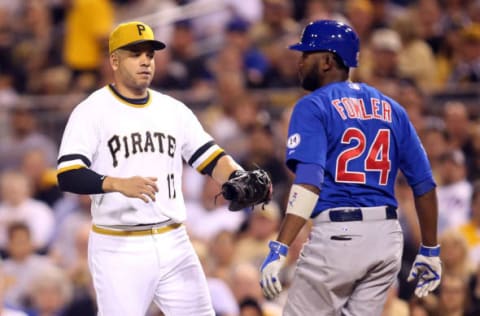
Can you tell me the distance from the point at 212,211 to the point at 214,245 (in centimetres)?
74

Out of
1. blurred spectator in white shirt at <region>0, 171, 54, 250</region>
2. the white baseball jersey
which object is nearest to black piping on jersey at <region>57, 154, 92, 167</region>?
the white baseball jersey

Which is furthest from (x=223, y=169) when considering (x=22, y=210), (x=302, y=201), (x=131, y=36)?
(x=22, y=210)

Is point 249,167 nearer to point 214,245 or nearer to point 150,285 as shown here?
point 214,245

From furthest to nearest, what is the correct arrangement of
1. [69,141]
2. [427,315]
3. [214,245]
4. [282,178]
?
1. [282,178]
2. [214,245]
3. [427,315]
4. [69,141]

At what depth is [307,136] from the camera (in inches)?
216

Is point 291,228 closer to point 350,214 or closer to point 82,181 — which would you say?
point 350,214

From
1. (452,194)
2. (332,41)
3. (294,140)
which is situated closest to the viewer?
(294,140)

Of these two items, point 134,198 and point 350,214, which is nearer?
point 350,214

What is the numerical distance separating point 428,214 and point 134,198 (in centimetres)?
163

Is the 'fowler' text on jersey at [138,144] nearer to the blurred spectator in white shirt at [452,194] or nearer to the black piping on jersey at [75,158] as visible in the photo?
the black piping on jersey at [75,158]

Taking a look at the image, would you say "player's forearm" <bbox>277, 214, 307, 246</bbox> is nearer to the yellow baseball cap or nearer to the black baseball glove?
the black baseball glove

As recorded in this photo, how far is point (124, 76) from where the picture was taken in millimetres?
5887

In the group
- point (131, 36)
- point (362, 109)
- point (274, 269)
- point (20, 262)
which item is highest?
point (131, 36)

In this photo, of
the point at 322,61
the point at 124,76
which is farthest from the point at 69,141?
the point at 322,61
